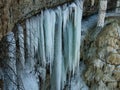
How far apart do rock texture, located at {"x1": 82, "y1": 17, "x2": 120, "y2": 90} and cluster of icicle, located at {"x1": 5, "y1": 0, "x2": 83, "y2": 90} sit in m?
0.44

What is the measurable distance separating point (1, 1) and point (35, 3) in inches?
76.5

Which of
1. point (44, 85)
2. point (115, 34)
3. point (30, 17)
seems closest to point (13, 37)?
point (30, 17)

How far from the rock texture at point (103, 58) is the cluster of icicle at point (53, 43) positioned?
0.44m

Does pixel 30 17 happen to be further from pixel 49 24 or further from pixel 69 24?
pixel 69 24

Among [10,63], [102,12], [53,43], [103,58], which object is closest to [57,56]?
[53,43]

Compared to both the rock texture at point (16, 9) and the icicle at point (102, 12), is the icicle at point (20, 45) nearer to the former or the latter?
the rock texture at point (16, 9)

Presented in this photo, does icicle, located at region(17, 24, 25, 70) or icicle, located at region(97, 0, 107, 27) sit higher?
icicle, located at region(97, 0, 107, 27)

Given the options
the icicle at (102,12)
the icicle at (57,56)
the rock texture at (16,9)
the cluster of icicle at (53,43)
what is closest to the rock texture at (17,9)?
the rock texture at (16,9)

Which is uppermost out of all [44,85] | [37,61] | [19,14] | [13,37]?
[19,14]

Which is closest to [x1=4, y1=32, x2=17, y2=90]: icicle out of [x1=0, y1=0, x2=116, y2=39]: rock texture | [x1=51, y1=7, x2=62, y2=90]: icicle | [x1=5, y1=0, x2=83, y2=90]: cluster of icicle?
[x1=0, y1=0, x2=116, y2=39]: rock texture

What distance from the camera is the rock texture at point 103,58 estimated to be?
9.12 m

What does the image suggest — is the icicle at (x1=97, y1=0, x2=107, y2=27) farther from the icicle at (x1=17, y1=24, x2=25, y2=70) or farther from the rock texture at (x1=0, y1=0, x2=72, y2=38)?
the icicle at (x1=17, y1=24, x2=25, y2=70)

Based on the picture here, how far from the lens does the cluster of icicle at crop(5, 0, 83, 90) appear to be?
25.5ft

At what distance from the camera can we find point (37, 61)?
8336 mm
